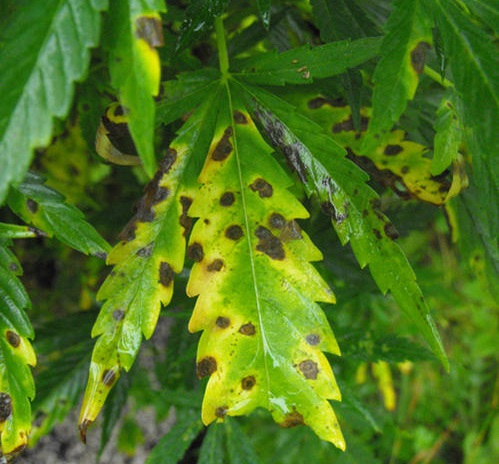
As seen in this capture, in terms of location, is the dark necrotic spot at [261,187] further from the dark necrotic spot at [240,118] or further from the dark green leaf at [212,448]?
the dark green leaf at [212,448]

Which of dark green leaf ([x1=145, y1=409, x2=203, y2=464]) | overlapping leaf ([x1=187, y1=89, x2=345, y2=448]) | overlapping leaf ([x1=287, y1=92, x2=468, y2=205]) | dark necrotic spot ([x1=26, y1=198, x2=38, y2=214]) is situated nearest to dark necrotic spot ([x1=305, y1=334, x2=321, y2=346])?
overlapping leaf ([x1=187, y1=89, x2=345, y2=448])

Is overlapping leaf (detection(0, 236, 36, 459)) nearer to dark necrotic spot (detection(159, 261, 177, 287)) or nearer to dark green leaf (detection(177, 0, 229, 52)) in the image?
dark necrotic spot (detection(159, 261, 177, 287))

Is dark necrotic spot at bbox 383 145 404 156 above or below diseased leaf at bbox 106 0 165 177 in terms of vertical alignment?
below

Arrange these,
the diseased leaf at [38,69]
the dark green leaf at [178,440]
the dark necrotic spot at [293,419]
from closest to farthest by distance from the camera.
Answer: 1. the diseased leaf at [38,69]
2. the dark necrotic spot at [293,419]
3. the dark green leaf at [178,440]

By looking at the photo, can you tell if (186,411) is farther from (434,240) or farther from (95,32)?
(434,240)

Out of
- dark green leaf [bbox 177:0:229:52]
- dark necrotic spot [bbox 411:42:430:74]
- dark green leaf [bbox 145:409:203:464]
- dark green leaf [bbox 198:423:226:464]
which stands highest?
dark green leaf [bbox 177:0:229:52]

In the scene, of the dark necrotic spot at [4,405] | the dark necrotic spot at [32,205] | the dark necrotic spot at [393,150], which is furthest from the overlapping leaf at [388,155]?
the dark necrotic spot at [4,405]

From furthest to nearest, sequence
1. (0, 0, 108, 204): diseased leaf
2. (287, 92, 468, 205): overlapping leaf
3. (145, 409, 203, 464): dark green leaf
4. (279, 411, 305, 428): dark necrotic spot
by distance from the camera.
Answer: (145, 409, 203, 464): dark green leaf < (287, 92, 468, 205): overlapping leaf < (279, 411, 305, 428): dark necrotic spot < (0, 0, 108, 204): diseased leaf
